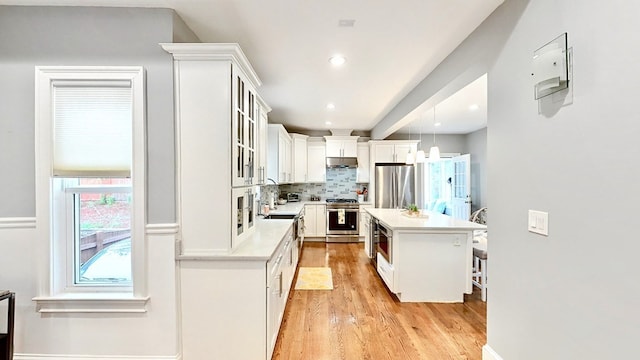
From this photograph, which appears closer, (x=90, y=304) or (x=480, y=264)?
(x=90, y=304)

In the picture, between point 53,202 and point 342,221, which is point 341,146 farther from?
point 53,202

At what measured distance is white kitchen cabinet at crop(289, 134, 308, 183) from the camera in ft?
21.3

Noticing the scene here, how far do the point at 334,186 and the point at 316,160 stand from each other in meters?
0.82

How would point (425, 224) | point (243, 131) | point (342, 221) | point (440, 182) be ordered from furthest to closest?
1. point (440, 182)
2. point (342, 221)
3. point (425, 224)
4. point (243, 131)

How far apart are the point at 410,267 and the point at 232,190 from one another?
87.7 inches

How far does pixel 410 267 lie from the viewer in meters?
3.34

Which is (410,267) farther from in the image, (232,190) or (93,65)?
(93,65)

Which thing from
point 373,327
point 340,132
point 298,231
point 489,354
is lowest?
point 373,327

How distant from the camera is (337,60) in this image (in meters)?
2.91

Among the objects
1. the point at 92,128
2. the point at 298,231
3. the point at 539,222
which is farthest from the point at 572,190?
the point at 298,231

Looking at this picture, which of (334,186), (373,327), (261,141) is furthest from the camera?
(334,186)

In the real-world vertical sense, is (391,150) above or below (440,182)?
above

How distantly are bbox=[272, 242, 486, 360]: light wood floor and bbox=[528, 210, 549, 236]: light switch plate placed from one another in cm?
126

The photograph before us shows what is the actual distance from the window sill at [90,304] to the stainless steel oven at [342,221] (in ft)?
15.0
